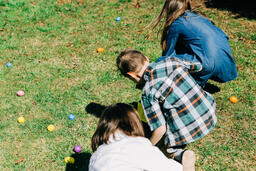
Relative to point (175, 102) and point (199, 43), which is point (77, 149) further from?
point (199, 43)

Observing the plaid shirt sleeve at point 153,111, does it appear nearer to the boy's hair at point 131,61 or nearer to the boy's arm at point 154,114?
the boy's arm at point 154,114

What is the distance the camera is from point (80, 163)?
135 inches

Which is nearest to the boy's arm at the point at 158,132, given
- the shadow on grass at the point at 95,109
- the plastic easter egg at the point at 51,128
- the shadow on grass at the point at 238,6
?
the shadow on grass at the point at 95,109

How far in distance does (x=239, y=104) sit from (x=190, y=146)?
1.17 meters

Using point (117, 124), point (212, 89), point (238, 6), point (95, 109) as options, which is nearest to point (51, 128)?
point (95, 109)

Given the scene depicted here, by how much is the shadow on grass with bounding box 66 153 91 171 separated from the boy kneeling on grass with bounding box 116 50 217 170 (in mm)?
1154

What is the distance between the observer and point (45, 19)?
669cm

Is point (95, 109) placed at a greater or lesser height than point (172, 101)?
lesser

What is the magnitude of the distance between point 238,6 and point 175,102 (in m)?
5.11

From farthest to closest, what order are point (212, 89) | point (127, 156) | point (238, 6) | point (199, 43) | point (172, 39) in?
1. point (238, 6)
2. point (212, 89)
3. point (172, 39)
4. point (199, 43)
5. point (127, 156)

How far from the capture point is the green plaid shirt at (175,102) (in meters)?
2.53

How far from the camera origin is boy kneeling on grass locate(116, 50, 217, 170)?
8.32 ft

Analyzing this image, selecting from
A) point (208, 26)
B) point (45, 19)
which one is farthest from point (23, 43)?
point (208, 26)

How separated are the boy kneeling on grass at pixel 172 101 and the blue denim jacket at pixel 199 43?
0.51 metres
